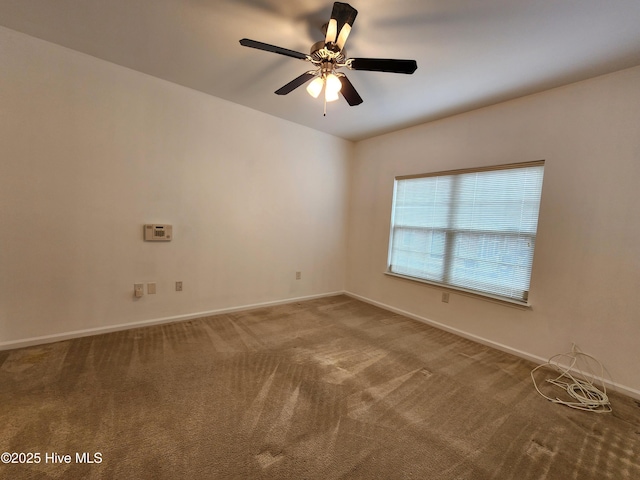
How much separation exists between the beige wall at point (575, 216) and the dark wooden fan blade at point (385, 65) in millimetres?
1718

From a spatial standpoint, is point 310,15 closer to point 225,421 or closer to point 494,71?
point 494,71

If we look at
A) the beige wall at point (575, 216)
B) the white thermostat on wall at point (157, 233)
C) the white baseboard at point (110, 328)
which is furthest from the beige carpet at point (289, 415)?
the white thermostat on wall at point (157, 233)

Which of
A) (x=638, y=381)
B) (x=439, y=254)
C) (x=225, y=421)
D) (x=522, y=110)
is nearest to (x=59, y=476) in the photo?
(x=225, y=421)

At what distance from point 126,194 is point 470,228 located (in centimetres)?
387

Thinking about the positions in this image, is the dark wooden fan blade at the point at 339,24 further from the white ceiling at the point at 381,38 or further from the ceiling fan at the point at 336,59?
the white ceiling at the point at 381,38

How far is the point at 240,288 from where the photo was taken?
11.5ft

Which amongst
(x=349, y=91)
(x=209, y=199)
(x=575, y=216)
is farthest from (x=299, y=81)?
(x=575, y=216)

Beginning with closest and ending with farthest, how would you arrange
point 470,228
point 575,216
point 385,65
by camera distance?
point 385,65 < point 575,216 < point 470,228

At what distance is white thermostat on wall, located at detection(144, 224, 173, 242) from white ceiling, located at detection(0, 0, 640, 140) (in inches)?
63.1

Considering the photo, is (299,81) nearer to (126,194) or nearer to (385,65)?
(385,65)

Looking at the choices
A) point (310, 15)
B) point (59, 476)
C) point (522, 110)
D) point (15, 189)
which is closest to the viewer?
point (59, 476)

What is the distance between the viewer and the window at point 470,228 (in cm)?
267

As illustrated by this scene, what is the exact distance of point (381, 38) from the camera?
1946 millimetres

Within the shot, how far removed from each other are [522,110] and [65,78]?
4419mm
